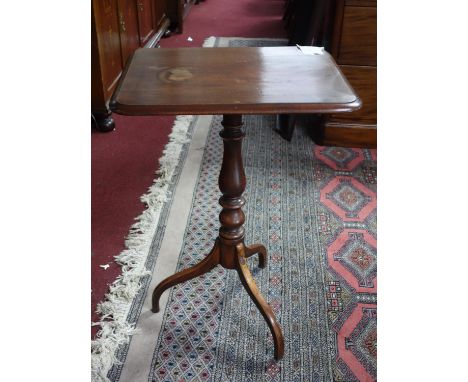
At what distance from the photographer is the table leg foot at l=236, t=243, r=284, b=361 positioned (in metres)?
1.35

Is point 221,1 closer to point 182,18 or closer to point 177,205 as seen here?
point 182,18

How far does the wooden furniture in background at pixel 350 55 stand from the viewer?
7.27 ft

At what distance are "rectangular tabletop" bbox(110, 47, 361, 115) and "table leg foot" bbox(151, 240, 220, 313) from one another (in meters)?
0.51

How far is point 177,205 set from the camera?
2.03 metres

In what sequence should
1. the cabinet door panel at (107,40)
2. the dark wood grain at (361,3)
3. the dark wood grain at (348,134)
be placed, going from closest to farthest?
the dark wood grain at (361,3) < the cabinet door panel at (107,40) < the dark wood grain at (348,134)

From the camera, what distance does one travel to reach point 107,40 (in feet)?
8.07

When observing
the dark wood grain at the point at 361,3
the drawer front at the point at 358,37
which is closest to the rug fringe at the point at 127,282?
the drawer front at the point at 358,37

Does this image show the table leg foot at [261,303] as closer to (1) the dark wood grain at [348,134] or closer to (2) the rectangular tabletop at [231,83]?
(2) the rectangular tabletop at [231,83]

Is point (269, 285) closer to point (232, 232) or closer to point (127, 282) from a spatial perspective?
point (232, 232)

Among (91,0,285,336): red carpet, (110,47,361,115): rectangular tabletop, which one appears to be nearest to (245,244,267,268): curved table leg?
(91,0,285,336): red carpet

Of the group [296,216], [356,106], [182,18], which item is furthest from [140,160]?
[182,18]

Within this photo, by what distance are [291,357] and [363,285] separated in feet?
1.34

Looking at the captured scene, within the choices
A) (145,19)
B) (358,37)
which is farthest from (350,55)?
(145,19)

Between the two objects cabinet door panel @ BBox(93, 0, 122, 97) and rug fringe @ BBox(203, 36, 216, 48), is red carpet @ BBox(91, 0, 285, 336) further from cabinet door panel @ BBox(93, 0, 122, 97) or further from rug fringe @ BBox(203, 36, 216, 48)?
rug fringe @ BBox(203, 36, 216, 48)
